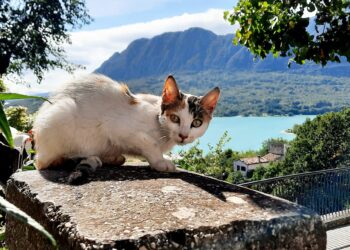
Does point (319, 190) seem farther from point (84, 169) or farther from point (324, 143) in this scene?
point (324, 143)

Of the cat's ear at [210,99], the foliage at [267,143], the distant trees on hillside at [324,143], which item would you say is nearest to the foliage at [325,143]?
the distant trees on hillside at [324,143]

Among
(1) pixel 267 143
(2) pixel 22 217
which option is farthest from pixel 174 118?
(1) pixel 267 143

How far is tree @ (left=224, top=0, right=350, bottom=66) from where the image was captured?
710 centimetres

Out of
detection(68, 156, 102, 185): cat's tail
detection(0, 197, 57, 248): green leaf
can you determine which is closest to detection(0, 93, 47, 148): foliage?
detection(0, 197, 57, 248): green leaf

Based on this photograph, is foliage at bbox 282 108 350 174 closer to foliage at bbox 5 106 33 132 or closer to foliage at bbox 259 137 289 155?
foliage at bbox 5 106 33 132

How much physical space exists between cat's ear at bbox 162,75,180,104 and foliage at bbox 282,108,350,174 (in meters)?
45.3

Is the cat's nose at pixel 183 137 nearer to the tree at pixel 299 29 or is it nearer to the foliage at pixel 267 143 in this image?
the tree at pixel 299 29

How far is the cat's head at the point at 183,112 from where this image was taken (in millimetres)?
3008

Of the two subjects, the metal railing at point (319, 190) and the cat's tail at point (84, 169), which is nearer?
the cat's tail at point (84, 169)

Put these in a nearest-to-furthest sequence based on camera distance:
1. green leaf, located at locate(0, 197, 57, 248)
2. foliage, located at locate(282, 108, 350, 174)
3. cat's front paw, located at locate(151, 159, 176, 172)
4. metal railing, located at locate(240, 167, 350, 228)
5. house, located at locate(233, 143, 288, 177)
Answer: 1. green leaf, located at locate(0, 197, 57, 248)
2. cat's front paw, located at locate(151, 159, 176, 172)
3. metal railing, located at locate(240, 167, 350, 228)
4. foliage, located at locate(282, 108, 350, 174)
5. house, located at locate(233, 143, 288, 177)

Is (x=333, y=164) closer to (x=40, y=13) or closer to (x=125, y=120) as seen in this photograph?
(x=40, y=13)

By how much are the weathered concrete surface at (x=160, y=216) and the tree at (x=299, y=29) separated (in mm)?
5395

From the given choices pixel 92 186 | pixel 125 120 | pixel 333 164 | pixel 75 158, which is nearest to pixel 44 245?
pixel 92 186

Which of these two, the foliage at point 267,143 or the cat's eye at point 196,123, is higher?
the cat's eye at point 196,123
